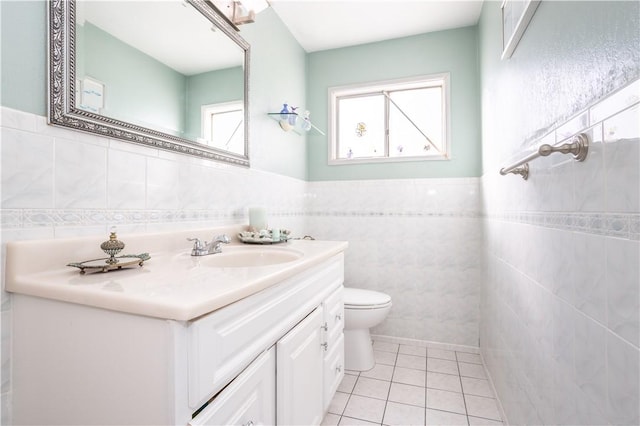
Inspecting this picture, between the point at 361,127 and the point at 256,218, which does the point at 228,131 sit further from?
the point at 361,127

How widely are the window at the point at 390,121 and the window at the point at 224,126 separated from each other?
115cm

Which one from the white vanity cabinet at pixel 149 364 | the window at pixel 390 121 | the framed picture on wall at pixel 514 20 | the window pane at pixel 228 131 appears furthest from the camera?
the window at pixel 390 121

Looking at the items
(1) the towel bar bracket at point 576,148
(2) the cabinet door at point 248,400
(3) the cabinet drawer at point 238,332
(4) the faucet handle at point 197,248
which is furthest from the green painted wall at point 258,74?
(1) the towel bar bracket at point 576,148

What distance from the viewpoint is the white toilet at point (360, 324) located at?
6.68ft

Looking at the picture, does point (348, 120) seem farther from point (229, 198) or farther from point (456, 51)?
point (229, 198)

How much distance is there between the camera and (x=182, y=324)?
588 mm

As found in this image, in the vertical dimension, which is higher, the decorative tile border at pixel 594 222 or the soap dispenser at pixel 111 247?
the decorative tile border at pixel 594 222

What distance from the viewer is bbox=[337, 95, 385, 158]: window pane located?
2.77 meters

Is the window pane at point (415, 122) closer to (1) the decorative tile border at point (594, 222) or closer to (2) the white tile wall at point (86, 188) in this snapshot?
(1) the decorative tile border at point (594, 222)

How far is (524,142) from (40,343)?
1.73m

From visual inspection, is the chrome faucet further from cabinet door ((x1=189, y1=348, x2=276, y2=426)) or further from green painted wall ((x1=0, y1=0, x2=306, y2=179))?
green painted wall ((x1=0, y1=0, x2=306, y2=179))

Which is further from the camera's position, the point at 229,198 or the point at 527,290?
the point at 229,198

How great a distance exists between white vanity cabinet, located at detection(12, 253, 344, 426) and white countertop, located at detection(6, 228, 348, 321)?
0.10 ft

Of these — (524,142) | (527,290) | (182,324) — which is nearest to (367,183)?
(524,142)
